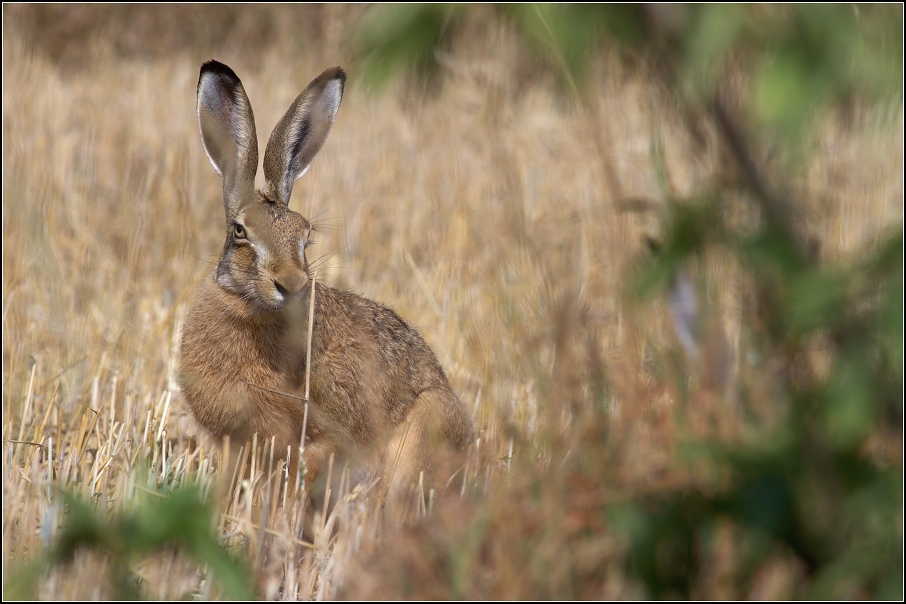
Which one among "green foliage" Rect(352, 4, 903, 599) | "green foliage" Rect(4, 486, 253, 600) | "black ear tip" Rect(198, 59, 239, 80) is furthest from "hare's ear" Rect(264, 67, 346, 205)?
"green foliage" Rect(4, 486, 253, 600)

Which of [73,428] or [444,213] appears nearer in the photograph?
[73,428]

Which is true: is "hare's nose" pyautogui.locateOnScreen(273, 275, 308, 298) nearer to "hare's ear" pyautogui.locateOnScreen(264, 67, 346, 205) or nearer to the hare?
the hare

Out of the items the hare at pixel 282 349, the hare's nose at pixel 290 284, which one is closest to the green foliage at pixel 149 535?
the hare's nose at pixel 290 284

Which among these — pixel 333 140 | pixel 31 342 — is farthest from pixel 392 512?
pixel 333 140

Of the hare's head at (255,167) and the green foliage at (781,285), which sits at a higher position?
the hare's head at (255,167)

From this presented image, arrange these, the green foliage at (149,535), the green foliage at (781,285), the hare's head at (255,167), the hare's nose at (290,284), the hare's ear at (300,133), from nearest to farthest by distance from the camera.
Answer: the green foliage at (781,285)
the green foliage at (149,535)
the hare's nose at (290,284)
the hare's head at (255,167)
the hare's ear at (300,133)

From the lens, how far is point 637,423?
276 cm

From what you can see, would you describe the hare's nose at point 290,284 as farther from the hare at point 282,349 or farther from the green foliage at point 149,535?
the green foliage at point 149,535

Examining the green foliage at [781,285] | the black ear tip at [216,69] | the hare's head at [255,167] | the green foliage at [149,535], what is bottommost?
the green foliage at [149,535]

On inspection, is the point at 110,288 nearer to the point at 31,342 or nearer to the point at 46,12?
the point at 31,342

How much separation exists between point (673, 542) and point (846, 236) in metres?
3.84

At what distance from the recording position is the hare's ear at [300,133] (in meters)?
4.45

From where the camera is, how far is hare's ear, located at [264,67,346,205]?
445 cm

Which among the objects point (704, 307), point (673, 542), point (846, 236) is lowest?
point (673, 542)
